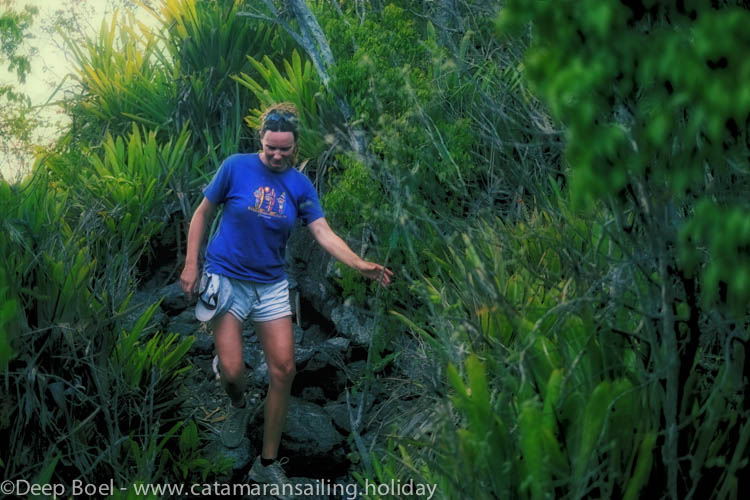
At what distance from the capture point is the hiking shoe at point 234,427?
558cm

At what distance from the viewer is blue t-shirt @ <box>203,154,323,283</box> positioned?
4.85 meters

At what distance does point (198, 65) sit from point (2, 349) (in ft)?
20.9

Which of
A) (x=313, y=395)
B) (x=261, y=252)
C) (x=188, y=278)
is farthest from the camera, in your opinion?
(x=313, y=395)

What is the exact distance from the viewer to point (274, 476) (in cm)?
498

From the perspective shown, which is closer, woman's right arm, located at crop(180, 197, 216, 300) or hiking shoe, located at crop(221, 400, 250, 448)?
woman's right arm, located at crop(180, 197, 216, 300)

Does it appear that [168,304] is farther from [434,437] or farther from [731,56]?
[731,56]

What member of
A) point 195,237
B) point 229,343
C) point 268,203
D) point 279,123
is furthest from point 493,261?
point 195,237

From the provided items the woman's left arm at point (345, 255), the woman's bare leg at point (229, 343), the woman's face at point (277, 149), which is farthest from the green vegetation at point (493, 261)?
the woman's bare leg at point (229, 343)

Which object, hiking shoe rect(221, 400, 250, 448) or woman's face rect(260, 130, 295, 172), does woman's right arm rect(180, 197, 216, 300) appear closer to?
woman's face rect(260, 130, 295, 172)

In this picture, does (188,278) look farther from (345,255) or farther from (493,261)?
(493,261)

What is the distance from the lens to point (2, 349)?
3533 mm

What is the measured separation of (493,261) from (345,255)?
A: 0.88 metres

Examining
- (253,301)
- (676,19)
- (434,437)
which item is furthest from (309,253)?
(676,19)

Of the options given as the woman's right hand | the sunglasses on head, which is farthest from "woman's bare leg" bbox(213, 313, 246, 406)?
the sunglasses on head
